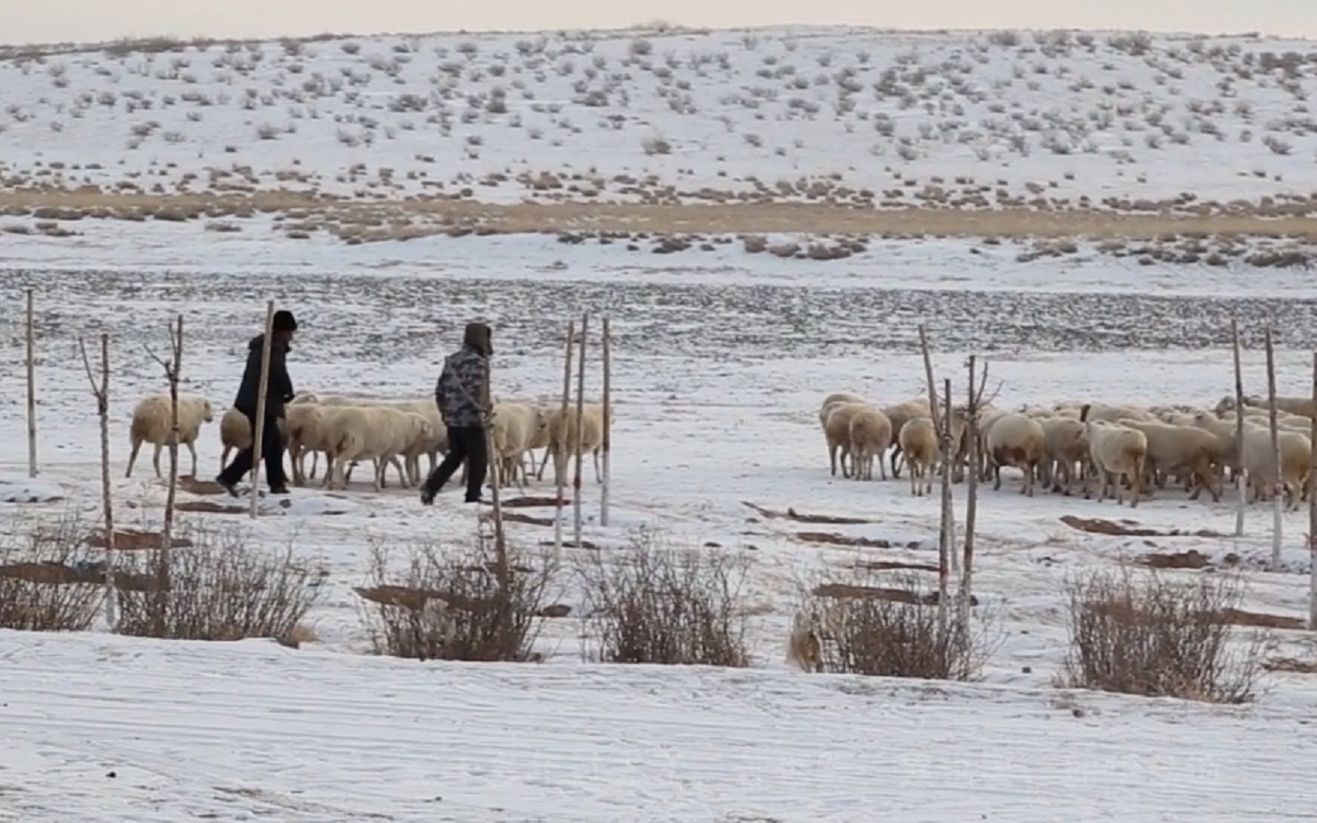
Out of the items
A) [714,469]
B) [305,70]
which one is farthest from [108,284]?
[305,70]

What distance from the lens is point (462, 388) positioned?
19.4 metres

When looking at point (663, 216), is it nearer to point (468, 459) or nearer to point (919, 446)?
point (919, 446)

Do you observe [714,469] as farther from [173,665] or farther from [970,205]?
[970,205]

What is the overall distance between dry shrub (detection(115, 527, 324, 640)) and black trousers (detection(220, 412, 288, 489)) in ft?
20.6

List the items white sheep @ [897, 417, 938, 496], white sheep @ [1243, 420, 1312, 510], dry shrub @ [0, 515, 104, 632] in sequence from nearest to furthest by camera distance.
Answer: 1. dry shrub @ [0, 515, 104, 632]
2. white sheep @ [1243, 420, 1312, 510]
3. white sheep @ [897, 417, 938, 496]

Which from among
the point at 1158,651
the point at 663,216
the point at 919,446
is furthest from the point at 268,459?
the point at 663,216

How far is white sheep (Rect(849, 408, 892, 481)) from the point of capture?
71.6 ft

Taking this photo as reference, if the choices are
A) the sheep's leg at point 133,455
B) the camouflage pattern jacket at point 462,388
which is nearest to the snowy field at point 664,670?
the sheep's leg at point 133,455

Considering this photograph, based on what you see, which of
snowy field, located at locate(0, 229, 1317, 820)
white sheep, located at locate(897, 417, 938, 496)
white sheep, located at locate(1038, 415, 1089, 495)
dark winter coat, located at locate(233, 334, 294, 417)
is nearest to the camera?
snowy field, located at locate(0, 229, 1317, 820)

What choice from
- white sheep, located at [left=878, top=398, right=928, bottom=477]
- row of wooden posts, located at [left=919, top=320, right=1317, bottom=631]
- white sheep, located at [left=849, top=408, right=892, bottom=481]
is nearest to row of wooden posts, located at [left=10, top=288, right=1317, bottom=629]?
row of wooden posts, located at [left=919, top=320, right=1317, bottom=631]

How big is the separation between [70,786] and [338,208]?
44232mm

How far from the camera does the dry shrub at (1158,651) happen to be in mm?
11422

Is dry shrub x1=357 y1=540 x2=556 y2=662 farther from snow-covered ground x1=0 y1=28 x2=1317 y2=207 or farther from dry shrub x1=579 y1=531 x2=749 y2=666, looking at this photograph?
snow-covered ground x1=0 y1=28 x2=1317 y2=207

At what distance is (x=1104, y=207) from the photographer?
57969mm
